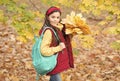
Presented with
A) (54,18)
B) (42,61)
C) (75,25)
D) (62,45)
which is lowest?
(42,61)

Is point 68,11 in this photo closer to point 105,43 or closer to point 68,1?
point 105,43

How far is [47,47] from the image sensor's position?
3979mm

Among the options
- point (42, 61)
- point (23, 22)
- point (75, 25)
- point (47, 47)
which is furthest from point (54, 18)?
point (23, 22)

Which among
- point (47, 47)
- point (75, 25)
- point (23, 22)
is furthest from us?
point (23, 22)

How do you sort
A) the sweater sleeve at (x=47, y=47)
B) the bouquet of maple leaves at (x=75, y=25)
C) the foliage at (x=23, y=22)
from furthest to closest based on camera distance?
the foliage at (x=23, y=22) → the bouquet of maple leaves at (x=75, y=25) → the sweater sleeve at (x=47, y=47)

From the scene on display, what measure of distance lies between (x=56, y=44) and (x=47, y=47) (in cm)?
21

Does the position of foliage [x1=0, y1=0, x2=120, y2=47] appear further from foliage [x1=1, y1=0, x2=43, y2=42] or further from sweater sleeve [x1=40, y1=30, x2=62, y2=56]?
sweater sleeve [x1=40, y1=30, x2=62, y2=56]

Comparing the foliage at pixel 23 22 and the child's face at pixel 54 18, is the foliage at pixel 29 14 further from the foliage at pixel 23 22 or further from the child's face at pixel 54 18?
the child's face at pixel 54 18

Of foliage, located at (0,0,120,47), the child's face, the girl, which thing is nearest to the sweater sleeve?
the girl

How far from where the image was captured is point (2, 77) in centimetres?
700

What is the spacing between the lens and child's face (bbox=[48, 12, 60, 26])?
4.15m

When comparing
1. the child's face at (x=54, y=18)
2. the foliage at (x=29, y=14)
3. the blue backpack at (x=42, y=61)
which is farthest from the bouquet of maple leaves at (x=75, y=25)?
the foliage at (x=29, y=14)

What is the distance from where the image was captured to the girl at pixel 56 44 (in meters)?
4.00

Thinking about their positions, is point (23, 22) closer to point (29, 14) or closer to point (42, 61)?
point (29, 14)
